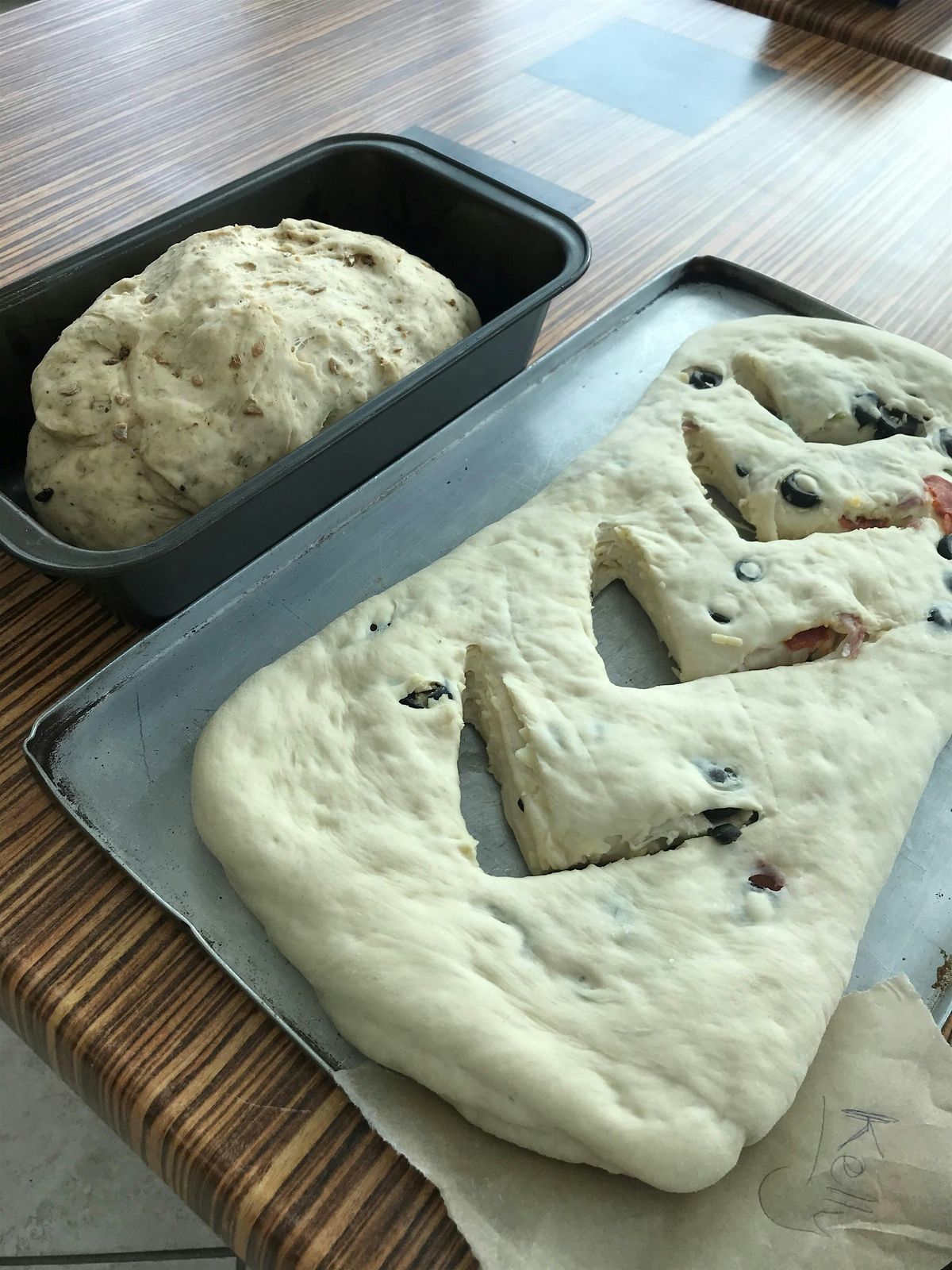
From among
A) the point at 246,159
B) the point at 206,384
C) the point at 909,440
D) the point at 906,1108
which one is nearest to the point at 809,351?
the point at 909,440

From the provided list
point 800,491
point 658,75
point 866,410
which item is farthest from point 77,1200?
point 658,75

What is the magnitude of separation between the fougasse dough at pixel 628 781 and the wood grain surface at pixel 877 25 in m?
1.25

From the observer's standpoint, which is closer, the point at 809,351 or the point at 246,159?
the point at 809,351

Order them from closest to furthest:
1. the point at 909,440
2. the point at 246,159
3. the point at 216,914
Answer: the point at 216,914 → the point at 909,440 → the point at 246,159

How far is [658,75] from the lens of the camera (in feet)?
5.39

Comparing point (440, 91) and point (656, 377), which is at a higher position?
point (440, 91)

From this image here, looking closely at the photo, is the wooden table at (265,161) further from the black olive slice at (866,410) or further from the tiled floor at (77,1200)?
the tiled floor at (77,1200)

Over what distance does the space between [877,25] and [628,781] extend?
5.98ft

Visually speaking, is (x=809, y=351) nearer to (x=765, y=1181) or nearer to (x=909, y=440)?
(x=909, y=440)

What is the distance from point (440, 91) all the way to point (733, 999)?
4.77 feet

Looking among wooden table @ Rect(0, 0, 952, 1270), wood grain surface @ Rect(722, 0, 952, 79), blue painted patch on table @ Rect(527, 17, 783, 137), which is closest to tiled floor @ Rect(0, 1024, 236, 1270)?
wooden table @ Rect(0, 0, 952, 1270)

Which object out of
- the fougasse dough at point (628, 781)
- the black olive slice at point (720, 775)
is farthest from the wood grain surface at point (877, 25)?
the black olive slice at point (720, 775)

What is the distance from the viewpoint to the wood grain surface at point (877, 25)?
5.78 feet

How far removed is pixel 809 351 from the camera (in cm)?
100
